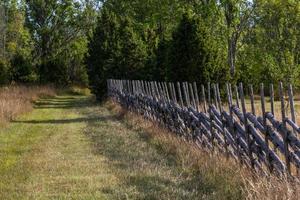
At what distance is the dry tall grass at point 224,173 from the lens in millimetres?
6613

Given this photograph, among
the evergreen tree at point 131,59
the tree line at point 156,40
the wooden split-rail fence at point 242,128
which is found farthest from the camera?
the evergreen tree at point 131,59

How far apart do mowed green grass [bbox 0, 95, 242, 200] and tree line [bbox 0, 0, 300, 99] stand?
22.3 ft

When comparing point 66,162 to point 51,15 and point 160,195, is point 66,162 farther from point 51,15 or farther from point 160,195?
point 51,15

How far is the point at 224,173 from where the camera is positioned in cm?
916

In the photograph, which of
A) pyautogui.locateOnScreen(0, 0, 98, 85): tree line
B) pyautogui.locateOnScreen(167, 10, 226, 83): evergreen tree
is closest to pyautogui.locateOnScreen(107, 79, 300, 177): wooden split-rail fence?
pyautogui.locateOnScreen(167, 10, 226, 83): evergreen tree

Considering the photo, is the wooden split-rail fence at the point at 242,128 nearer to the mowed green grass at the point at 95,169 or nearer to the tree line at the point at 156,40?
the mowed green grass at the point at 95,169

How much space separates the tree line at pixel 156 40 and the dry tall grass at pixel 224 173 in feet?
28.7

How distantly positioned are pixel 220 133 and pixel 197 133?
4.75 feet

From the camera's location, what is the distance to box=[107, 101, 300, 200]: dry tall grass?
661cm

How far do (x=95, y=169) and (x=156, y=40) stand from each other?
32.7m

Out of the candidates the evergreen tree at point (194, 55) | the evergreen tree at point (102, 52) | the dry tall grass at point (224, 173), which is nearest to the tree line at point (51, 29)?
the evergreen tree at point (102, 52)

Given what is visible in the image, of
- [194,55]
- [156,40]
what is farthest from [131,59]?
[194,55]

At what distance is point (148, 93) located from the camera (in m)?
20.3

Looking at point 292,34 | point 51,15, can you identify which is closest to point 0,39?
point 51,15
